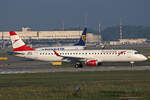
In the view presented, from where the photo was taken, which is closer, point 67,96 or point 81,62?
point 67,96

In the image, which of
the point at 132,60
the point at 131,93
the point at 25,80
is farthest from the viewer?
the point at 132,60

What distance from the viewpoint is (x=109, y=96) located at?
3456cm

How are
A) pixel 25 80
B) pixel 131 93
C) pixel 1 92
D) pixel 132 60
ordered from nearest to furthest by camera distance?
pixel 131 93, pixel 1 92, pixel 25 80, pixel 132 60

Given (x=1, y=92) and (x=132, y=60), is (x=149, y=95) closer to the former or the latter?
(x=1, y=92)

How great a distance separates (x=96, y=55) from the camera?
70.9 metres

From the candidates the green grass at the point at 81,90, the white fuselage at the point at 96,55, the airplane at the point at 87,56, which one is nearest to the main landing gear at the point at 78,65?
the airplane at the point at 87,56

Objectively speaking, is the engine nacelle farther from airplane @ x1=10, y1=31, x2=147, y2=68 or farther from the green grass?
the green grass

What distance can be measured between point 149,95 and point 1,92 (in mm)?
13642

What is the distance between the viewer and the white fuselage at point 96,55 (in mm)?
70250

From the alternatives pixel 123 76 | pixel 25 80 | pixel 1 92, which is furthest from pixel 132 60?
pixel 1 92

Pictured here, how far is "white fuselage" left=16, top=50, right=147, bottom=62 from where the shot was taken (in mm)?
70250

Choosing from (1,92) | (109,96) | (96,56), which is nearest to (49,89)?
(1,92)

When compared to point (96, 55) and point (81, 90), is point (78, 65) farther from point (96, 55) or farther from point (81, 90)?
point (81, 90)

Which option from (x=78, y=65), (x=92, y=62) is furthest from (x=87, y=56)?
(x=78, y=65)
